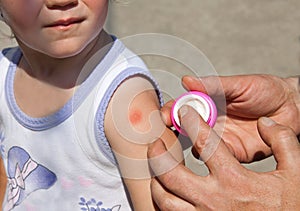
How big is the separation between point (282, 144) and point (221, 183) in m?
0.14

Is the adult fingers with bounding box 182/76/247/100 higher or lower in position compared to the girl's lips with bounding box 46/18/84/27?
lower

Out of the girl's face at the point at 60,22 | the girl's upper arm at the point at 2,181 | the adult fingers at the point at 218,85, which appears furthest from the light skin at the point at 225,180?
the girl's upper arm at the point at 2,181

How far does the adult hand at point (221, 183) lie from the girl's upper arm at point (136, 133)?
1.1 inches

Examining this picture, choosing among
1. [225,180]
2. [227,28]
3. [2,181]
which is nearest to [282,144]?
[225,180]

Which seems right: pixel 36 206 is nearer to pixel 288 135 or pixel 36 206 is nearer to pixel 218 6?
pixel 288 135

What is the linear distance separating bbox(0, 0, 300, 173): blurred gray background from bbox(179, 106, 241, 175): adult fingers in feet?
5.15

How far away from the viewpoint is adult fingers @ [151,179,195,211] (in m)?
1.32

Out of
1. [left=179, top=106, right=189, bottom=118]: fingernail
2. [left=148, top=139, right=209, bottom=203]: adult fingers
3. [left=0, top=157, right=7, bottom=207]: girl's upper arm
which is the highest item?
[left=179, top=106, right=189, bottom=118]: fingernail

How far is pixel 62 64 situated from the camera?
4.95ft

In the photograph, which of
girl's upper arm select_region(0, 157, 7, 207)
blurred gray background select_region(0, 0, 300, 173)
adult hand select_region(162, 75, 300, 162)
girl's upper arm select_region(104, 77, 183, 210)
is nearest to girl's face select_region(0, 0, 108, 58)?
girl's upper arm select_region(104, 77, 183, 210)

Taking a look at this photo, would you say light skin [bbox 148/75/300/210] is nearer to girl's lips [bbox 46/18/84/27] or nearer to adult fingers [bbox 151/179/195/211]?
adult fingers [bbox 151/179/195/211]

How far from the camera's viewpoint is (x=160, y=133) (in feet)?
4.46

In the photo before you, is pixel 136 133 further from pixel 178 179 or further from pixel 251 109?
pixel 251 109

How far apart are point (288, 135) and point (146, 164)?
0.27 m
